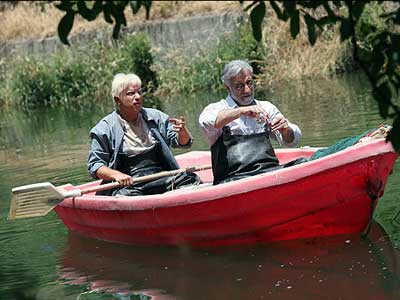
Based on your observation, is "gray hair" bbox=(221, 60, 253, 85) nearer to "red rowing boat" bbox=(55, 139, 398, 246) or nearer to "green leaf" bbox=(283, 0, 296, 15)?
"red rowing boat" bbox=(55, 139, 398, 246)

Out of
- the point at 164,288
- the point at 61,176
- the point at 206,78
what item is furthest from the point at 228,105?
the point at 206,78

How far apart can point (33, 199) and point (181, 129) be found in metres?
1.31

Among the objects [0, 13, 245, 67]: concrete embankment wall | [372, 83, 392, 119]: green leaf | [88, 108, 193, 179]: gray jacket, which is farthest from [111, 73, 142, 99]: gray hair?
[0, 13, 245, 67]: concrete embankment wall

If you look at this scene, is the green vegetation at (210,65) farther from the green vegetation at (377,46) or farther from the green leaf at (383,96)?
the green leaf at (383,96)

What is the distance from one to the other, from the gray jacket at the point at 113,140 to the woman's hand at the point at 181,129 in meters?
0.06

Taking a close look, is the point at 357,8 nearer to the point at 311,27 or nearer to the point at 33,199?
the point at 311,27

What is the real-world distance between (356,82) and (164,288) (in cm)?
1170

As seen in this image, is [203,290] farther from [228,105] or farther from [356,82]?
[356,82]

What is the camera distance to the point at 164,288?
6.34 m

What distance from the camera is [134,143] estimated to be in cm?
779

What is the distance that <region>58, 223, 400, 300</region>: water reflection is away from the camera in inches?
230

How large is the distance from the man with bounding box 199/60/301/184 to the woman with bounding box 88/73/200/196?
0.61 meters

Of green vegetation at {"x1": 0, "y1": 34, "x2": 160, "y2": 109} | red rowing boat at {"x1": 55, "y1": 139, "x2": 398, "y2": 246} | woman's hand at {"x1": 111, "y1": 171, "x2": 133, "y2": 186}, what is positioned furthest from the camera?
green vegetation at {"x1": 0, "y1": 34, "x2": 160, "y2": 109}

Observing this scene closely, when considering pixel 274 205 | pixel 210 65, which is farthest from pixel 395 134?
pixel 210 65
